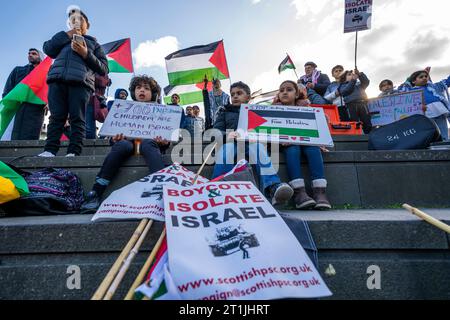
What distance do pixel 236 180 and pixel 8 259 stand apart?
4.34 feet

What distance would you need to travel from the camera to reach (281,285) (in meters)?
1.07

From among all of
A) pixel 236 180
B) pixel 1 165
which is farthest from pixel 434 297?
pixel 1 165

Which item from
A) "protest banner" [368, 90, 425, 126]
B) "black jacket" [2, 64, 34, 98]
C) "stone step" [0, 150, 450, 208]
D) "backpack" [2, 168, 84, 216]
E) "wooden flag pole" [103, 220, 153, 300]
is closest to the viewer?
"wooden flag pole" [103, 220, 153, 300]

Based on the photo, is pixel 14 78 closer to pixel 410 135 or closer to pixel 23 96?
pixel 23 96

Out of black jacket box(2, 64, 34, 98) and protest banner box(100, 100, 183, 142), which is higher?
black jacket box(2, 64, 34, 98)

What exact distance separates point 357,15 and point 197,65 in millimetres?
3924

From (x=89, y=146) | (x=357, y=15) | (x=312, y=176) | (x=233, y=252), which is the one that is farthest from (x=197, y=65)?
(x=233, y=252)

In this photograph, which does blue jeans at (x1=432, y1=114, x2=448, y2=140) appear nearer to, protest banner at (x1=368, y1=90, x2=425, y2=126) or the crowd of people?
the crowd of people

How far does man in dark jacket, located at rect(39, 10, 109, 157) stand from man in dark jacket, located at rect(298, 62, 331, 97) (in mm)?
4246

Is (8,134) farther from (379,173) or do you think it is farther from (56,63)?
(379,173)

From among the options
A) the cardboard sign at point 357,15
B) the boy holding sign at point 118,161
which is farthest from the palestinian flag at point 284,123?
the cardboard sign at point 357,15

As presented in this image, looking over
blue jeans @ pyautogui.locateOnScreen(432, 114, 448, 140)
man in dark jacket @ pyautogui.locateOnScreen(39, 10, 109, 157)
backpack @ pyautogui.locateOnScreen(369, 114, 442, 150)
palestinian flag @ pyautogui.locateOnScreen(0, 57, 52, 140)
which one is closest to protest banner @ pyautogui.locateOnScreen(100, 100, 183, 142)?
man in dark jacket @ pyautogui.locateOnScreen(39, 10, 109, 157)

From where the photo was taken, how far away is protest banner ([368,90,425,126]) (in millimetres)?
4750

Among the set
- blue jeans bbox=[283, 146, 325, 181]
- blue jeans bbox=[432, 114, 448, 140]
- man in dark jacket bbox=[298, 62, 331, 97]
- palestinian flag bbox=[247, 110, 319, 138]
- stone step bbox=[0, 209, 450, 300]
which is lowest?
stone step bbox=[0, 209, 450, 300]
